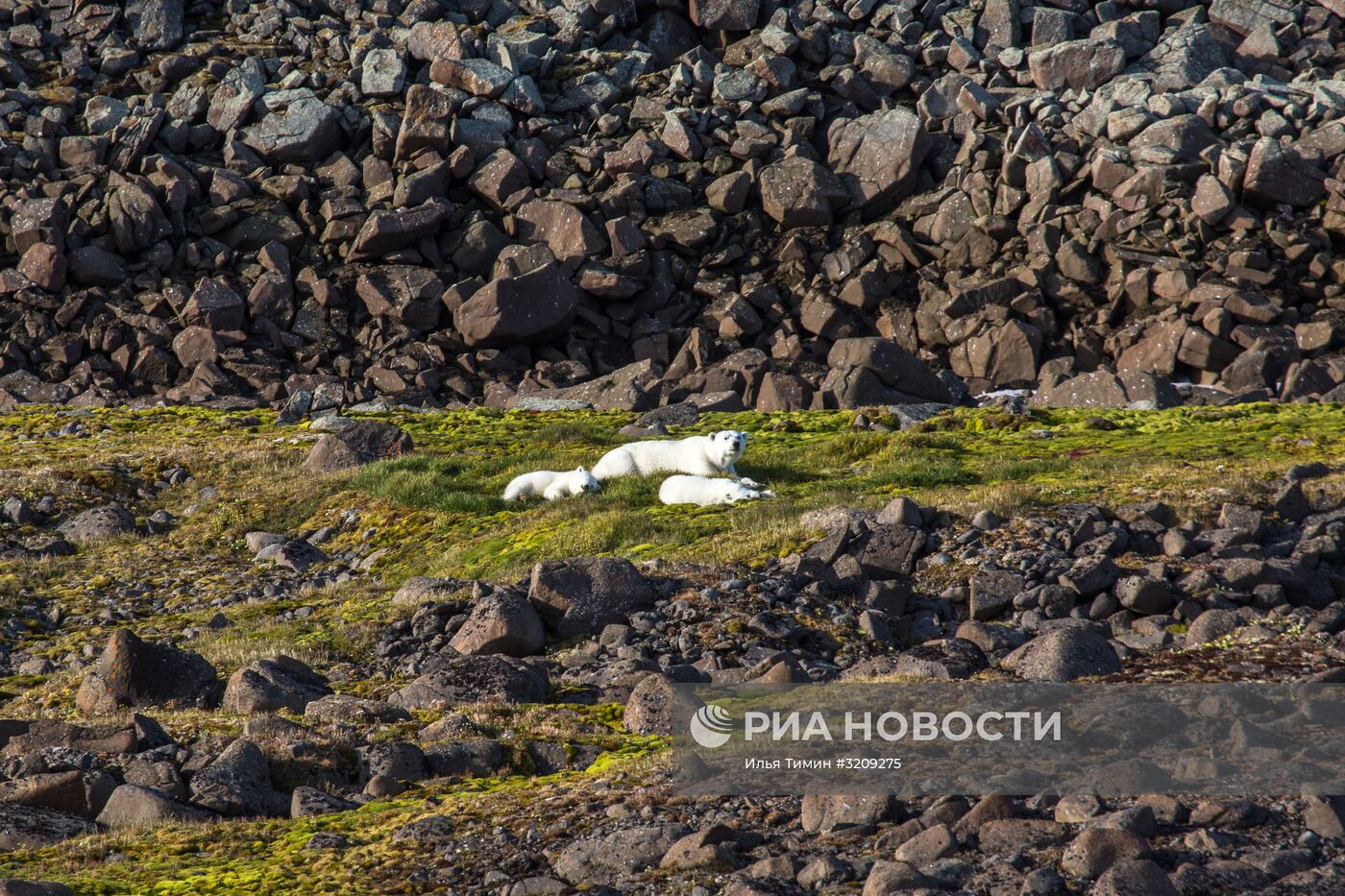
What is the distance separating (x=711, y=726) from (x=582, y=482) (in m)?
12.2

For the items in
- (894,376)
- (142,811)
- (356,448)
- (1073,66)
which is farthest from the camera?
(1073,66)

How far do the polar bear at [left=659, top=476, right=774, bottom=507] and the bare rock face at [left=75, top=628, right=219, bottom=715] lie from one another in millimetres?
9242

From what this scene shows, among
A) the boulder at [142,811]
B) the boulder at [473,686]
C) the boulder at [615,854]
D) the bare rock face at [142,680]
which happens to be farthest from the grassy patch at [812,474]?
the boulder at [615,854]

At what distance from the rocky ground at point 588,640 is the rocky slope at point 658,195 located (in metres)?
21.5

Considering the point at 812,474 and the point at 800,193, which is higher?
the point at 800,193

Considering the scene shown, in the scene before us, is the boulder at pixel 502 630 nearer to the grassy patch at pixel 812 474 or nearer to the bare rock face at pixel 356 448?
the grassy patch at pixel 812 474

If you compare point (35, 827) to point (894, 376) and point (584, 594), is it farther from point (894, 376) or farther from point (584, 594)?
point (894, 376)

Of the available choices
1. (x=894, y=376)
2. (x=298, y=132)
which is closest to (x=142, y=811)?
(x=894, y=376)

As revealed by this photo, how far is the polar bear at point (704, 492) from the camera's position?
65.2ft

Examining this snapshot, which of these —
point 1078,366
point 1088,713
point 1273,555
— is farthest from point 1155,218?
point 1088,713

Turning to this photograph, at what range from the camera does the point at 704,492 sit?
2011cm

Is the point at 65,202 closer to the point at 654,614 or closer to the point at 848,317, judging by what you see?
the point at 848,317

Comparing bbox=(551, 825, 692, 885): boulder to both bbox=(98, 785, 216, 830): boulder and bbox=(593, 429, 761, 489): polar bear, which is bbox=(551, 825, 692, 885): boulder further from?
bbox=(593, 429, 761, 489): polar bear

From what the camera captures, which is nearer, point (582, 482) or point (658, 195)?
point (582, 482)
